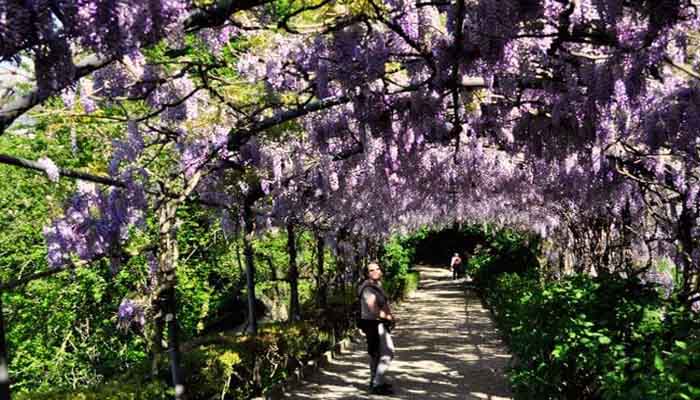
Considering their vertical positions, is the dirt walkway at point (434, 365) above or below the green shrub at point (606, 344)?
below

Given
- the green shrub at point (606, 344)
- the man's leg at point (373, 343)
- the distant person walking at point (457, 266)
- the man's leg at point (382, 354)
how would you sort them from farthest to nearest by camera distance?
1. the distant person walking at point (457, 266)
2. the man's leg at point (373, 343)
3. the man's leg at point (382, 354)
4. the green shrub at point (606, 344)

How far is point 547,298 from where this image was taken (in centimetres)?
541

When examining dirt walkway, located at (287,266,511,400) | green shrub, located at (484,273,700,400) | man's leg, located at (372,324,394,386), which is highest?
green shrub, located at (484,273,700,400)

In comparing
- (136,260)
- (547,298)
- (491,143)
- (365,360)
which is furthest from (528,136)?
(136,260)

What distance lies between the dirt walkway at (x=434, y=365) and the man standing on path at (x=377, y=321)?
8.3 inches

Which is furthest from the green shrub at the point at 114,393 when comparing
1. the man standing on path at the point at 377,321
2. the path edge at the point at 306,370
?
the man standing on path at the point at 377,321

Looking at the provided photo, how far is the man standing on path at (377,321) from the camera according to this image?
286 inches

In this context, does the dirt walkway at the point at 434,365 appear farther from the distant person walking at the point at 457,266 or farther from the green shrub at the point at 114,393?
the distant person walking at the point at 457,266

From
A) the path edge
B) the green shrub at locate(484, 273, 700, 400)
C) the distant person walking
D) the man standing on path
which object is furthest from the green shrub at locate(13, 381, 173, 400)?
the distant person walking

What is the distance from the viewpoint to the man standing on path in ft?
23.8

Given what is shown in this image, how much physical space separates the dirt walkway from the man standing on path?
0.21m

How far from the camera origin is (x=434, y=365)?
9281mm

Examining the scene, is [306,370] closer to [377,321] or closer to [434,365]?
[434,365]

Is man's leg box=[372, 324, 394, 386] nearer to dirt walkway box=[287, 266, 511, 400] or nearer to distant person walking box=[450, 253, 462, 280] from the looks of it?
dirt walkway box=[287, 266, 511, 400]
